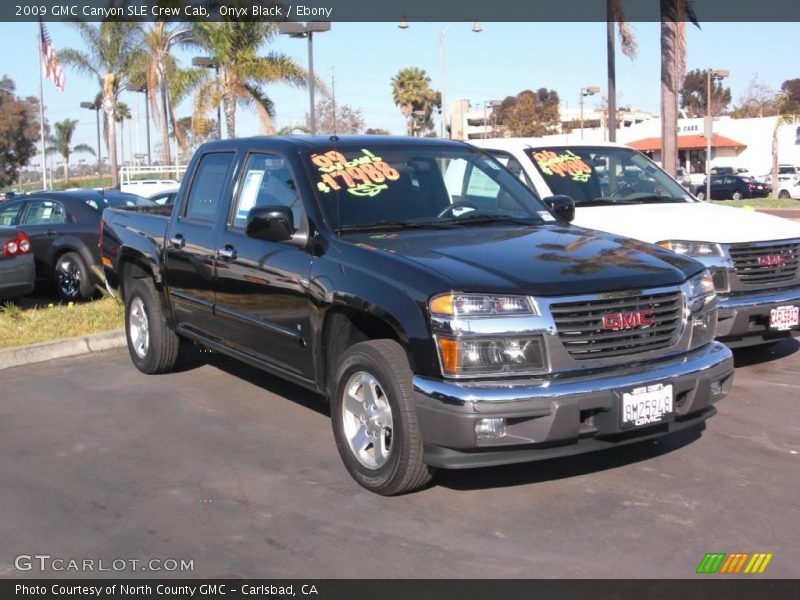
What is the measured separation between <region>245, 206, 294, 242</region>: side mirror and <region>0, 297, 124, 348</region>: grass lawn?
444cm

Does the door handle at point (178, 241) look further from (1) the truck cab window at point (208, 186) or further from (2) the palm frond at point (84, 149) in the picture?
(2) the palm frond at point (84, 149)

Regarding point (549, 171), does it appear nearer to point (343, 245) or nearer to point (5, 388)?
point (343, 245)

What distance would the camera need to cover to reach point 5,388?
7.73 metres

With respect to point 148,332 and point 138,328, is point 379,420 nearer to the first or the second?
point 148,332

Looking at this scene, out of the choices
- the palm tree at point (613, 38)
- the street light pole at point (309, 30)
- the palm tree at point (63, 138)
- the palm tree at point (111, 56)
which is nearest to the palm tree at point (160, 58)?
the palm tree at point (111, 56)

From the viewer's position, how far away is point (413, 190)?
231 inches

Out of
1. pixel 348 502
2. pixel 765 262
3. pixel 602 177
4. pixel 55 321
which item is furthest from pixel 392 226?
pixel 55 321

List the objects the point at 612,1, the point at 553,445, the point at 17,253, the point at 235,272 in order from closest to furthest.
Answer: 1. the point at 553,445
2. the point at 235,272
3. the point at 17,253
4. the point at 612,1

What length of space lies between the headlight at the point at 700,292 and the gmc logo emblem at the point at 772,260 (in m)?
2.17

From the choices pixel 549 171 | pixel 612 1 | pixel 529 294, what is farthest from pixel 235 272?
pixel 612 1

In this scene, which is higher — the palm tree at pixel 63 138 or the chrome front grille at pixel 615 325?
the palm tree at pixel 63 138

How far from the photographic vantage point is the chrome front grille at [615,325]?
14.8 feet
